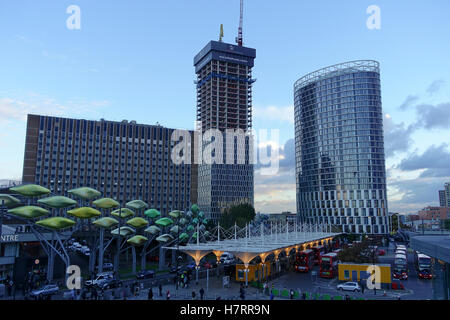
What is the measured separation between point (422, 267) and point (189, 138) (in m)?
117

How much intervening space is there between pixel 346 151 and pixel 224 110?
67.5 meters

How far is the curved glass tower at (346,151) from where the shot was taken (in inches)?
5753

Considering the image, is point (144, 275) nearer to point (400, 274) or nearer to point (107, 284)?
point (107, 284)

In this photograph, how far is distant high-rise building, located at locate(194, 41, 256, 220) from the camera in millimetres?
173625

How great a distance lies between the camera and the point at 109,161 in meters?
142

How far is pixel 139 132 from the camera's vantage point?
149 metres

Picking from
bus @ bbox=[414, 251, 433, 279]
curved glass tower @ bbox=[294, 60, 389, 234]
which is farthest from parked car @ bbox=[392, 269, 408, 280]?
curved glass tower @ bbox=[294, 60, 389, 234]

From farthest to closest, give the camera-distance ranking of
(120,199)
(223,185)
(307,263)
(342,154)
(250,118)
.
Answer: (250,118) < (223,185) < (342,154) < (120,199) < (307,263)

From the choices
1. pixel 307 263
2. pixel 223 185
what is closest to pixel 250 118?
pixel 223 185

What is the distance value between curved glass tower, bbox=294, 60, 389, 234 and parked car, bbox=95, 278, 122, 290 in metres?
122

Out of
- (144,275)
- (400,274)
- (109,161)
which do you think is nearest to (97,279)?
(144,275)

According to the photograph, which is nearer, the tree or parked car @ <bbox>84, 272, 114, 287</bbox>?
parked car @ <bbox>84, 272, 114, 287</bbox>

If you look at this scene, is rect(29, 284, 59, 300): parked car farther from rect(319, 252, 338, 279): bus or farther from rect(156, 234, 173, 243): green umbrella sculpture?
rect(319, 252, 338, 279): bus
